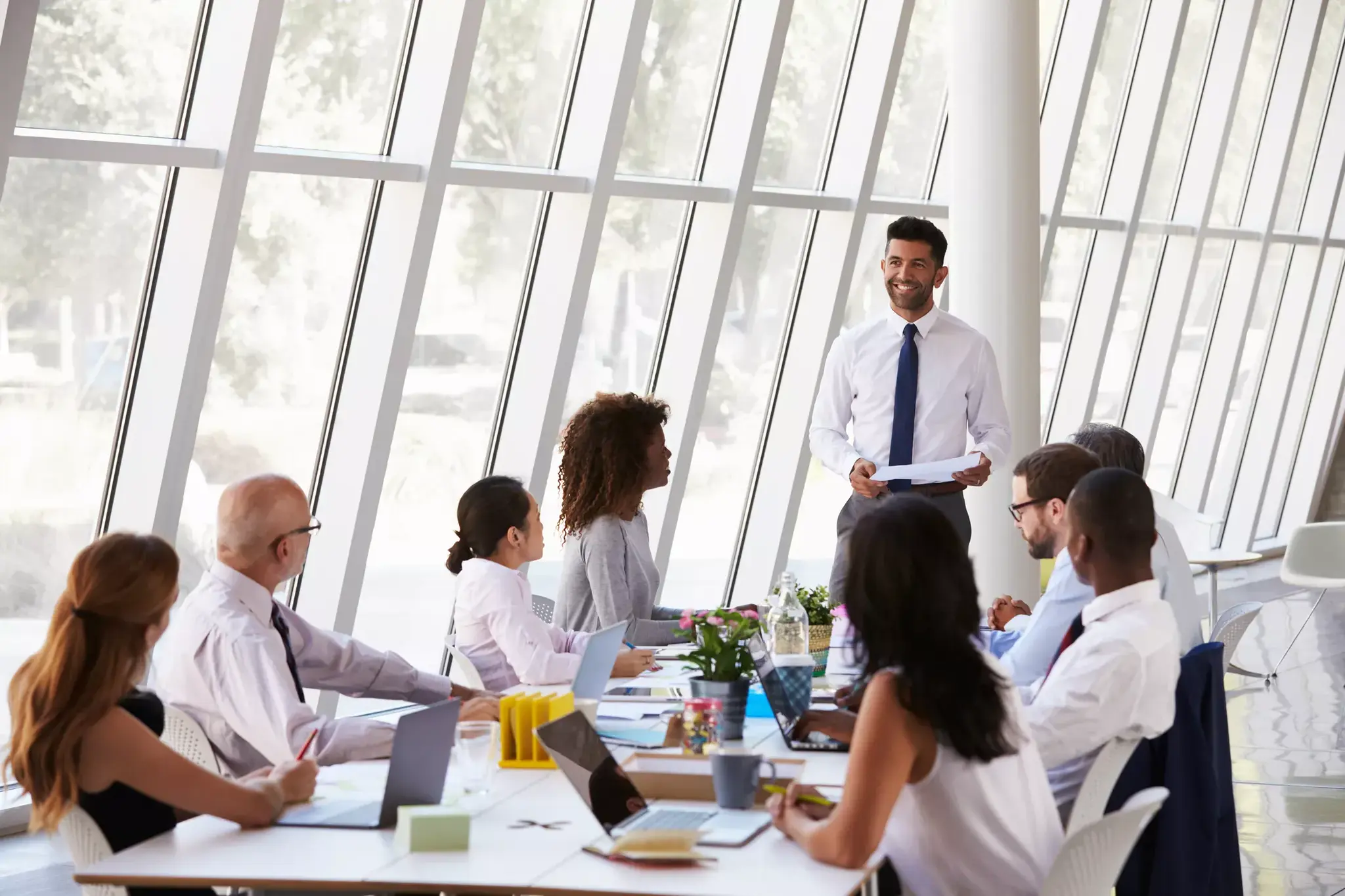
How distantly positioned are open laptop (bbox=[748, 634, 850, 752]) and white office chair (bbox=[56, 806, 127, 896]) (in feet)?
4.20

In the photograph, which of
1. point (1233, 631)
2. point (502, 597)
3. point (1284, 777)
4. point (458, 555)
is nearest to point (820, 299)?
point (1233, 631)

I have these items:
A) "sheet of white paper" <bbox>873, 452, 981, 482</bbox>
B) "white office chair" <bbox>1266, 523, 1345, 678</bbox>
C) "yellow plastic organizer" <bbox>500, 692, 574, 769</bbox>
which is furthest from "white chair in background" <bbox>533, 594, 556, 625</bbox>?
"white office chair" <bbox>1266, 523, 1345, 678</bbox>

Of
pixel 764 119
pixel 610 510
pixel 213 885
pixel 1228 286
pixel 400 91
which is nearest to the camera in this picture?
pixel 213 885

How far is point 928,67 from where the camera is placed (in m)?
9.30

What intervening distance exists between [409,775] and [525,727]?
44 cm

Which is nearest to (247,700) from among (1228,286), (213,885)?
(213,885)

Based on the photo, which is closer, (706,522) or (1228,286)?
(706,522)

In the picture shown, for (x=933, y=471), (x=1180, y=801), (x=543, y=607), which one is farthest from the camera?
(x=933, y=471)

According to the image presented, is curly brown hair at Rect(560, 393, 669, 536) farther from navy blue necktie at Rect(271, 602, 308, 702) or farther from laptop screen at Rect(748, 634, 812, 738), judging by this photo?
laptop screen at Rect(748, 634, 812, 738)

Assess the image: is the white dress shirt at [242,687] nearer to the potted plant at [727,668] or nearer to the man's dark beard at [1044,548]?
the potted plant at [727,668]

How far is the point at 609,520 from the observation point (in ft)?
14.9

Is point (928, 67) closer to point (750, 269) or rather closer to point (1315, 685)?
point (750, 269)

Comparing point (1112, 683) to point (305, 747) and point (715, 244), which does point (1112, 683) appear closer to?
point (305, 747)

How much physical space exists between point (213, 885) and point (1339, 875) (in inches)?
152
